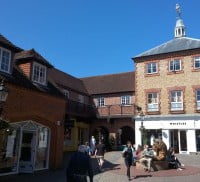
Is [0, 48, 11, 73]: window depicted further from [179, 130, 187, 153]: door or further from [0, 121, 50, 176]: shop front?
[179, 130, 187, 153]: door

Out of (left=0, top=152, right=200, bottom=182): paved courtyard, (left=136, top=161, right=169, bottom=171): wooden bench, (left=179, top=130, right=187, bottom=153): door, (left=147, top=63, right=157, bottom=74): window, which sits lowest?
(left=0, top=152, right=200, bottom=182): paved courtyard

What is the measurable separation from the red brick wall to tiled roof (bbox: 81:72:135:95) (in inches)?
617

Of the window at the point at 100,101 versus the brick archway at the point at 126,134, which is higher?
the window at the point at 100,101

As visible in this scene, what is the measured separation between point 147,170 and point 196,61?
1582cm

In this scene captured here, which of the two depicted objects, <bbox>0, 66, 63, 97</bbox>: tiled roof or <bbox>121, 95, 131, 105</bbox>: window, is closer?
<bbox>0, 66, 63, 97</bbox>: tiled roof

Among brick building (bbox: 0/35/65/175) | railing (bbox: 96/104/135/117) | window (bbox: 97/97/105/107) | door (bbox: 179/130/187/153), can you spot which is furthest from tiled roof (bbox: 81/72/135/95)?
brick building (bbox: 0/35/65/175)

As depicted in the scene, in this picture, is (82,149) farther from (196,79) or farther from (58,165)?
(196,79)

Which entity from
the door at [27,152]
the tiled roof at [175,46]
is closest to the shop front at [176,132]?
the tiled roof at [175,46]

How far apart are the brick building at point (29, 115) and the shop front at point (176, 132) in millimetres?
13646

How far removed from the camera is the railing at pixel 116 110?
30.6 meters

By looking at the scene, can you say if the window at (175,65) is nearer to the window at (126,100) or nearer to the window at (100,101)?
the window at (126,100)

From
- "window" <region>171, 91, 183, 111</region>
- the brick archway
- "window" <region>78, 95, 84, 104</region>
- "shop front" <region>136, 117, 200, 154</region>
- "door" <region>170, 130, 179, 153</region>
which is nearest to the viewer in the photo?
"shop front" <region>136, 117, 200, 154</region>

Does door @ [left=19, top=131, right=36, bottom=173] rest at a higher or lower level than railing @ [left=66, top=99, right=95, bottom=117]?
lower

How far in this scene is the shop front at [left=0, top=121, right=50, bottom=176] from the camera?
45.4 ft
